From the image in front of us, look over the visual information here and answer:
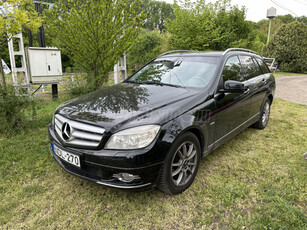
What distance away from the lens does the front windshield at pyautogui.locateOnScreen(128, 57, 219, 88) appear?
9.81ft

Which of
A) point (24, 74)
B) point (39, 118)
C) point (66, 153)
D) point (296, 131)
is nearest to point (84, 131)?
point (66, 153)

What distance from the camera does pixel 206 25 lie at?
9.18m

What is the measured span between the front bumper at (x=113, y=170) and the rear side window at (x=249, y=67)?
257 centimetres

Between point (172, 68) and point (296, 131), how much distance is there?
3.13 m

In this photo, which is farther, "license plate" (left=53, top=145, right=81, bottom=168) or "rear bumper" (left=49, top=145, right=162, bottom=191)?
"license plate" (left=53, top=145, right=81, bottom=168)

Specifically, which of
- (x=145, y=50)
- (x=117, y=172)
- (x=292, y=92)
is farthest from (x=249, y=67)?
(x=145, y=50)

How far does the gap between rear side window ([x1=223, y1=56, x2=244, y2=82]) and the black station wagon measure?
0.06 ft

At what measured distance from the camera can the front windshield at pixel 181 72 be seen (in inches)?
118

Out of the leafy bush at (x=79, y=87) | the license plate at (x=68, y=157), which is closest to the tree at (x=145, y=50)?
the leafy bush at (x=79, y=87)

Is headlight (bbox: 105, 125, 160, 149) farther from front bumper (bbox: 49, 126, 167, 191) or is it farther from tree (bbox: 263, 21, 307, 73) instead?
tree (bbox: 263, 21, 307, 73)

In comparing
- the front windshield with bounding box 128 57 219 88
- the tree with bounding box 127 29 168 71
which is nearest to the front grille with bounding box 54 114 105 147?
the front windshield with bounding box 128 57 219 88

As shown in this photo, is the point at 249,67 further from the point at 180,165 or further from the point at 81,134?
the point at 81,134

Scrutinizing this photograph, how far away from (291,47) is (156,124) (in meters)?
21.8

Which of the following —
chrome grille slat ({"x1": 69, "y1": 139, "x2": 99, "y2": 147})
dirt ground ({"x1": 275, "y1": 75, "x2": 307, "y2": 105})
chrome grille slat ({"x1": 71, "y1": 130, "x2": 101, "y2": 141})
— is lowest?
dirt ground ({"x1": 275, "y1": 75, "x2": 307, "y2": 105})
